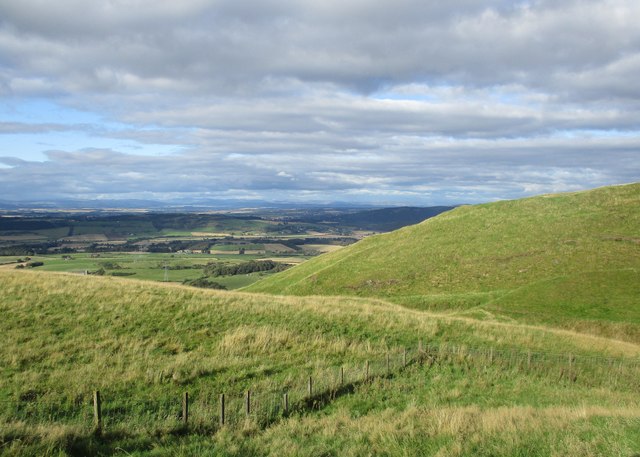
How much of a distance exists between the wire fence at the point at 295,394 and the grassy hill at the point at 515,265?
48.1ft

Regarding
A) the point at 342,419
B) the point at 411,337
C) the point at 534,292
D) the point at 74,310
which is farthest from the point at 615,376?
the point at 74,310

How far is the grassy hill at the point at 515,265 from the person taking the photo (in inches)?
1619

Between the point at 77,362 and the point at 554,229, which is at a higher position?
the point at 554,229

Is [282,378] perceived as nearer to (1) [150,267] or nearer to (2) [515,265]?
(2) [515,265]

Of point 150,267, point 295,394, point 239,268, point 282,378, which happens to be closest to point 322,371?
point 282,378

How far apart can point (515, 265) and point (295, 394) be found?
143 feet

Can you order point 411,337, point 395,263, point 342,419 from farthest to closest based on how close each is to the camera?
1. point 395,263
2. point 411,337
3. point 342,419

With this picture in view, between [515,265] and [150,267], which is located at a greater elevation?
[515,265]

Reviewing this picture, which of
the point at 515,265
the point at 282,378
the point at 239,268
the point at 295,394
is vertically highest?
the point at 515,265

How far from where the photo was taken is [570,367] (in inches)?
891

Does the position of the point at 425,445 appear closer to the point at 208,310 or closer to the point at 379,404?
the point at 379,404

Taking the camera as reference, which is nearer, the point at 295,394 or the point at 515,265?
the point at 295,394

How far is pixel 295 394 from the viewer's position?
1641 cm

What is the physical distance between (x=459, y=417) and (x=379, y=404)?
13.6ft
